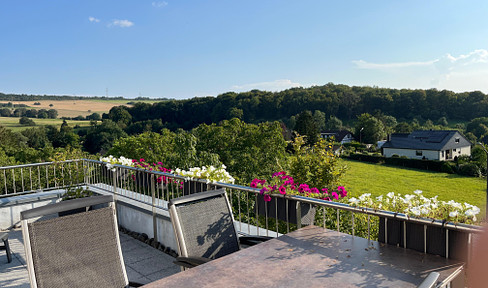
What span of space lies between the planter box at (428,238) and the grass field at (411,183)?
28891 millimetres

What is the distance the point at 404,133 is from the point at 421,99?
658 centimetres

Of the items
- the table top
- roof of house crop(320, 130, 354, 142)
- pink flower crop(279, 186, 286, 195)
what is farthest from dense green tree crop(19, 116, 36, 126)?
roof of house crop(320, 130, 354, 142)

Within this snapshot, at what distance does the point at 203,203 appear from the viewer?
2.45 m

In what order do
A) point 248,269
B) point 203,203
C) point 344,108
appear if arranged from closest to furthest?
point 248,269, point 203,203, point 344,108

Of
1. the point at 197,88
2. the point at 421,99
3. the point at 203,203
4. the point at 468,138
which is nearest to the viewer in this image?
the point at 203,203

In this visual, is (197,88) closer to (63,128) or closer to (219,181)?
(63,128)

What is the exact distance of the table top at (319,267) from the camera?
1.69 m

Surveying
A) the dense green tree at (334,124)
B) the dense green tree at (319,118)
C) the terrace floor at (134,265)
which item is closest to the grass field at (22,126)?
the dense green tree at (319,118)

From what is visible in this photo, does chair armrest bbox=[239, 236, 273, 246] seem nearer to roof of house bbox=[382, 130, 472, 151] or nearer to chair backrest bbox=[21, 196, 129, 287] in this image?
chair backrest bbox=[21, 196, 129, 287]

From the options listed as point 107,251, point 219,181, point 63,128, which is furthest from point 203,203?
point 63,128

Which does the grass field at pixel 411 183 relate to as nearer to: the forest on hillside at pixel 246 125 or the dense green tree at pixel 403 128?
the forest on hillside at pixel 246 125

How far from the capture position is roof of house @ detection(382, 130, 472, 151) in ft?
182

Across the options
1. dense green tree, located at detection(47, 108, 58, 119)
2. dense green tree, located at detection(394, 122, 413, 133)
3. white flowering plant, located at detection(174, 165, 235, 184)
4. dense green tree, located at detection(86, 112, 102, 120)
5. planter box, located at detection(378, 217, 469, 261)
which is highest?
dense green tree, located at detection(47, 108, 58, 119)

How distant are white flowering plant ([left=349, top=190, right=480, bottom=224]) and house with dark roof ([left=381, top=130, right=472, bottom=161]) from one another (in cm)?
5487
